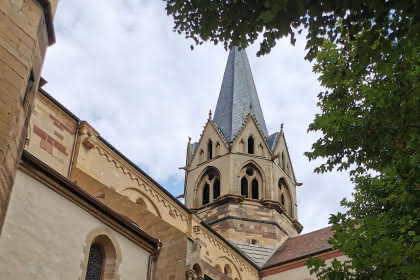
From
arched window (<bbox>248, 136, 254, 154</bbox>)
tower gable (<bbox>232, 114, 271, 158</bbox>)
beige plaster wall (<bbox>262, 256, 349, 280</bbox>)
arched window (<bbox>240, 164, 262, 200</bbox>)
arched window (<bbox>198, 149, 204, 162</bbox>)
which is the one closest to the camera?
beige plaster wall (<bbox>262, 256, 349, 280</bbox>)

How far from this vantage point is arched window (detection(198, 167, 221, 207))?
30.2m

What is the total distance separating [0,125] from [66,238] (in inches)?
134

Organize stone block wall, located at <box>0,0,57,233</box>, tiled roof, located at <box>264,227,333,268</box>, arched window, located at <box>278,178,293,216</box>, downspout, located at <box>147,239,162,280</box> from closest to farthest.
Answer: stone block wall, located at <box>0,0,57,233</box>
downspout, located at <box>147,239,162,280</box>
tiled roof, located at <box>264,227,333,268</box>
arched window, located at <box>278,178,293,216</box>

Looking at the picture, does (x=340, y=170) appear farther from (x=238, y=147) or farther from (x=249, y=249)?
(x=238, y=147)

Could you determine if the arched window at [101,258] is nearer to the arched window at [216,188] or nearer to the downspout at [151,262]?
the downspout at [151,262]

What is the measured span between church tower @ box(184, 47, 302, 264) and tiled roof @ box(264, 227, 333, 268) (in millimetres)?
554

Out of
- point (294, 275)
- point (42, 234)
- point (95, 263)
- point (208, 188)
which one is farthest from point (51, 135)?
point (208, 188)

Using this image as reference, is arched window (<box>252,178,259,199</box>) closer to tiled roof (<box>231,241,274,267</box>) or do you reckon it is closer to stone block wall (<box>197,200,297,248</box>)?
stone block wall (<box>197,200,297,248</box>)

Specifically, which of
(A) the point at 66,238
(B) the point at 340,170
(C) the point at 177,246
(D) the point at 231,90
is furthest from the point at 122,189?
(D) the point at 231,90

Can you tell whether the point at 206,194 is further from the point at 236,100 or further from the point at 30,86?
the point at 30,86

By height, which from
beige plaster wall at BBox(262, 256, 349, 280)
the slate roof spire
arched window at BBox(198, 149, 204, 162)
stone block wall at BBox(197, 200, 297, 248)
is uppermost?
the slate roof spire

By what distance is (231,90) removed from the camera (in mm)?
35312

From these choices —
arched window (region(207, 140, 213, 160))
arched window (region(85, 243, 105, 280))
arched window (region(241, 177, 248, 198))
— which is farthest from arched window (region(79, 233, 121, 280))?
arched window (region(207, 140, 213, 160))

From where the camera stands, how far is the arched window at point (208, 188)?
30.2 m
